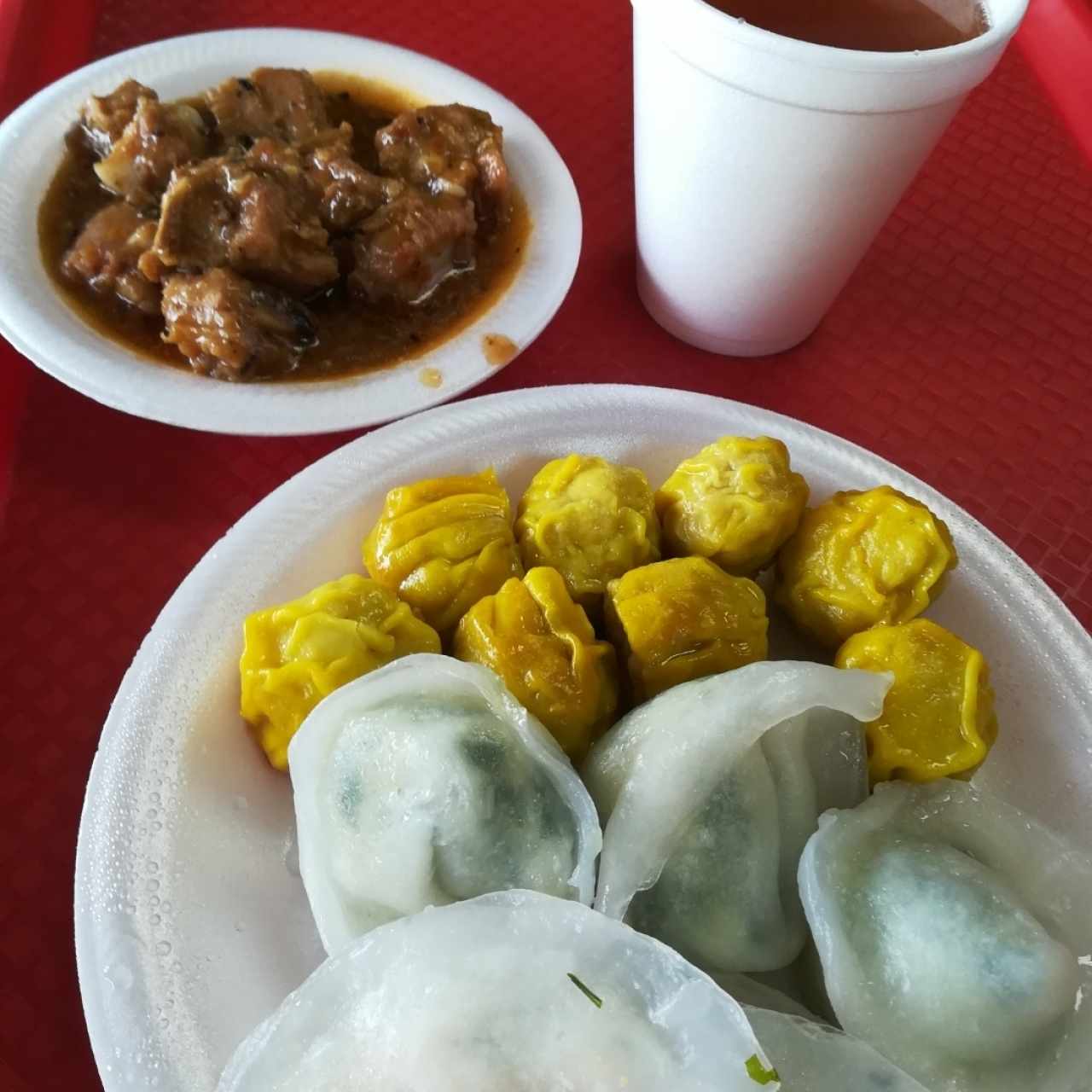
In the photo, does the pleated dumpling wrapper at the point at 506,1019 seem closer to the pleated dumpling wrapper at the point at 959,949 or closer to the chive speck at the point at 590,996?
the chive speck at the point at 590,996

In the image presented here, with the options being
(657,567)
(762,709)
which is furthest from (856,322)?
(762,709)

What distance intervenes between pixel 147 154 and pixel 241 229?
0.26 metres

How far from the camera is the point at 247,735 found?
1.08m

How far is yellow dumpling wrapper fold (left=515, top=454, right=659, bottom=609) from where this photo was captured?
1.19 metres

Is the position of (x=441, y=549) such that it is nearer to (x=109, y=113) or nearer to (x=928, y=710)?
(x=928, y=710)

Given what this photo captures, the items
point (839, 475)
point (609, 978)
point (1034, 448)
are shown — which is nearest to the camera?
point (609, 978)

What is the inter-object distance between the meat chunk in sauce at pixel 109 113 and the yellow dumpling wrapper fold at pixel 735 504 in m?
1.15

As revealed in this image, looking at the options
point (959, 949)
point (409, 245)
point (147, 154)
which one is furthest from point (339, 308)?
point (959, 949)

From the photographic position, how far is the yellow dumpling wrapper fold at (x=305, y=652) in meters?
1.04

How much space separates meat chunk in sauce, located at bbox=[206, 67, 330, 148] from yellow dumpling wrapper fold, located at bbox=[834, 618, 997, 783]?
134 centimetres

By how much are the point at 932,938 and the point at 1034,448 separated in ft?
3.20

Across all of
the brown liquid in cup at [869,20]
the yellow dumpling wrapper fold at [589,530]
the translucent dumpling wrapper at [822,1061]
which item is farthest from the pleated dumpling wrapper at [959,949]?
the brown liquid in cup at [869,20]

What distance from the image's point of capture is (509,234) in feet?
5.65

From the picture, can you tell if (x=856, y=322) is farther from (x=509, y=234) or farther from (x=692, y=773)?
(x=692, y=773)
